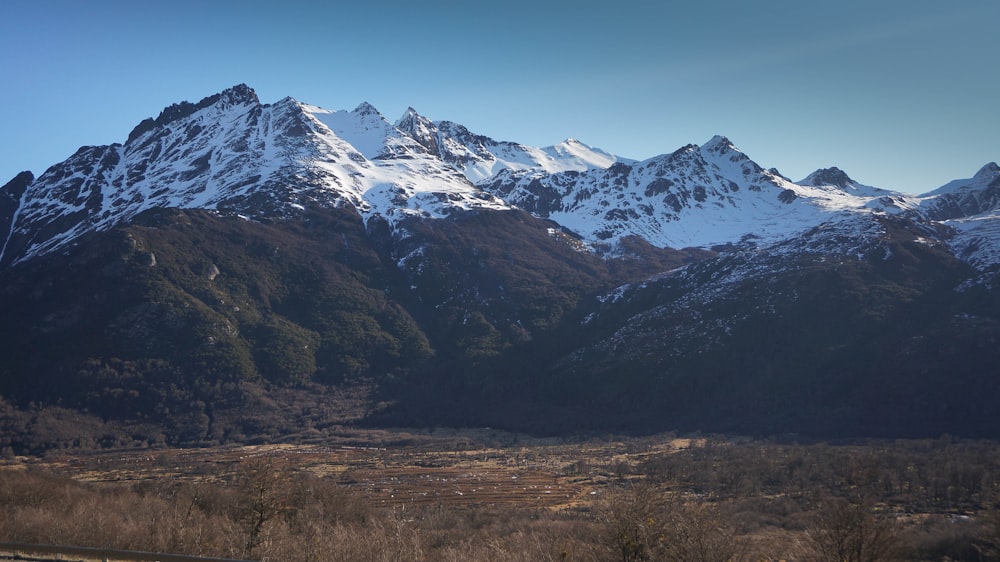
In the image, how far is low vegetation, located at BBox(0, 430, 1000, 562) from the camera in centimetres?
4553

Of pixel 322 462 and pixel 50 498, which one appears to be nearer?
pixel 50 498

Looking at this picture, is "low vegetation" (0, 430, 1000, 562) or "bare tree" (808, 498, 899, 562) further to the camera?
"low vegetation" (0, 430, 1000, 562)

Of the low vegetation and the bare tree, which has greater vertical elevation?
the bare tree

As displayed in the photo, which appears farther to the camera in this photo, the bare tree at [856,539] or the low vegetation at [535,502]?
the low vegetation at [535,502]

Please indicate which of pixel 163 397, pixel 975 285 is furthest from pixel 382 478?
pixel 975 285

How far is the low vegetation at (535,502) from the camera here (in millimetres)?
45531

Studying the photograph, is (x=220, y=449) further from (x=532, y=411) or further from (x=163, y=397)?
(x=532, y=411)

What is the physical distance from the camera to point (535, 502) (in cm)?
10106

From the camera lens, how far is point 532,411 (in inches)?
7731

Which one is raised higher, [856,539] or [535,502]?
[856,539]

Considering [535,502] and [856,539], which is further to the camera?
[535,502]

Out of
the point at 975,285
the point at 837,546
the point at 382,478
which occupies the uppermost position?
the point at 975,285

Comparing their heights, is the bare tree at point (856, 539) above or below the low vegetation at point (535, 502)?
above

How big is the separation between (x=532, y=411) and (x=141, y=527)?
143 m
